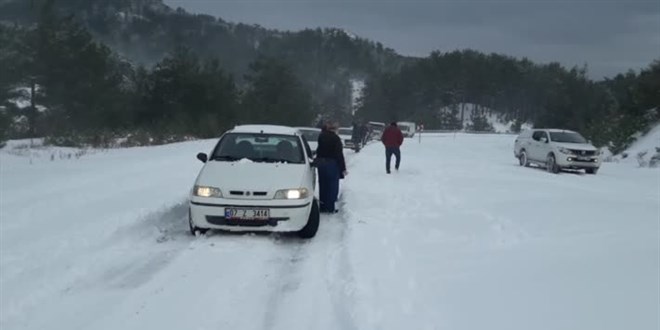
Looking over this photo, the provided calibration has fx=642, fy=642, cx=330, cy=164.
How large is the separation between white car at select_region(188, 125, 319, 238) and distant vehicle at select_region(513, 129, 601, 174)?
52.6ft

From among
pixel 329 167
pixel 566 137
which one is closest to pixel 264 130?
pixel 329 167

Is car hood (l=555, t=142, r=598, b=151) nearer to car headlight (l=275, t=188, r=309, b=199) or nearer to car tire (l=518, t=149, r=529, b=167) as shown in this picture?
car tire (l=518, t=149, r=529, b=167)

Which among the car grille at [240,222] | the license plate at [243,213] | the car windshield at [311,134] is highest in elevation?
the car windshield at [311,134]

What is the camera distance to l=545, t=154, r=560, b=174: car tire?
2381 centimetres

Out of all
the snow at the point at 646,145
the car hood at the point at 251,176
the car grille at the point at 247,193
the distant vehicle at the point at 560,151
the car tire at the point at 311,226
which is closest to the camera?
the car grille at the point at 247,193

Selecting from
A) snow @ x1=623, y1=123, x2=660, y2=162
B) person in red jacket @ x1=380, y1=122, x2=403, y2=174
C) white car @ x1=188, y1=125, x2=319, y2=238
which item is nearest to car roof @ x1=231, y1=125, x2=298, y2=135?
white car @ x1=188, y1=125, x2=319, y2=238

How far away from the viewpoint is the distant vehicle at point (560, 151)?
23.5 metres

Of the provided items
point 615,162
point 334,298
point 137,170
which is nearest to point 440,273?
A: point 334,298

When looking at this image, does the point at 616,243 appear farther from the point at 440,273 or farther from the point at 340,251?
the point at 340,251

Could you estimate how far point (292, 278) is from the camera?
7156mm

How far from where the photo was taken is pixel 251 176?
946 centimetres

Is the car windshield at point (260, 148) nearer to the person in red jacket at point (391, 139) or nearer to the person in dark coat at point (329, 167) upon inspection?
the person in dark coat at point (329, 167)

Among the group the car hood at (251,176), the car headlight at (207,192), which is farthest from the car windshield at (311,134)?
the car headlight at (207,192)

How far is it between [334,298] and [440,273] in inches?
56.9
